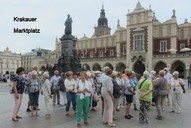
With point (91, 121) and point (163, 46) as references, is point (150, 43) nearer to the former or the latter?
point (163, 46)

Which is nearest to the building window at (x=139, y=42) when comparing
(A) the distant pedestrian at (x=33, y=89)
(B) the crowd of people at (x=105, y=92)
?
(B) the crowd of people at (x=105, y=92)

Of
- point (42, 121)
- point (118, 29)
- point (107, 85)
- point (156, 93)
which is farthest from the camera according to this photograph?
point (118, 29)

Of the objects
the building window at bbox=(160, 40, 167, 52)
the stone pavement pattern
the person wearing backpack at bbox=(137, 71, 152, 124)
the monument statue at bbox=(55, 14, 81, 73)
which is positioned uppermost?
the building window at bbox=(160, 40, 167, 52)

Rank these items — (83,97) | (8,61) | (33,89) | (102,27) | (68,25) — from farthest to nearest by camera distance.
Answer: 1. (8,61)
2. (102,27)
3. (68,25)
4. (33,89)
5. (83,97)

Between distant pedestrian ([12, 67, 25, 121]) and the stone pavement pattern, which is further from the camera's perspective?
distant pedestrian ([12, 67, 25, 121])

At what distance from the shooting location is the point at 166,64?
4066 centimetres

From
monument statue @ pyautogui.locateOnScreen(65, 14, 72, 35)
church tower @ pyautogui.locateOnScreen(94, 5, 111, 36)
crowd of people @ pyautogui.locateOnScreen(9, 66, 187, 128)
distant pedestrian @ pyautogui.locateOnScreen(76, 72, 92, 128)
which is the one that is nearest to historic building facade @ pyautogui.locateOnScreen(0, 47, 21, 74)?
church tower @ pyautogui.locateOnScreen(94, 5, 111, 36)

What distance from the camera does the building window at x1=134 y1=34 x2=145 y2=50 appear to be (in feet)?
146

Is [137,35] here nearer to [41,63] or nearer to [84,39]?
[84,39]

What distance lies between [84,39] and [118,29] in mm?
11795

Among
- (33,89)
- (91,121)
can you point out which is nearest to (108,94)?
(91,121)

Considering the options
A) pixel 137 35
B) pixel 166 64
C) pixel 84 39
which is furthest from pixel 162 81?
pixel 84 39

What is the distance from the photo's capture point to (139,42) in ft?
147

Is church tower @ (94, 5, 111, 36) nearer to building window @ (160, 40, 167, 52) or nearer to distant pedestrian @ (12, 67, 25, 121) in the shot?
building window @ (160, 40, 167, 52)
